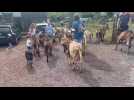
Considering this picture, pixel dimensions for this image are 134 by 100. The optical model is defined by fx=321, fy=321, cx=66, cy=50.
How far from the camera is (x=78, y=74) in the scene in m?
4.12

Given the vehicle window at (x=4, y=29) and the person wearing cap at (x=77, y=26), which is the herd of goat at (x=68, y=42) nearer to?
the person wearing cap at (x=77, y=26)

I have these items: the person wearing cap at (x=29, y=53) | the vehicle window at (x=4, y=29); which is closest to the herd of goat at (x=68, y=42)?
the person wearing cap at (x=29, y=53)

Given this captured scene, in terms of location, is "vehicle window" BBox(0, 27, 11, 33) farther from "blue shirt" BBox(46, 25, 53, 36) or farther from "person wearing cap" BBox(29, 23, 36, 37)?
"blue shirt" BBox(46, 25, 53, 36)

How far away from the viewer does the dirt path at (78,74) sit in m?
4.08

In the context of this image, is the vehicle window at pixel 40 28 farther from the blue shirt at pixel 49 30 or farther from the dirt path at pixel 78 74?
the dirt path at pixel 78 74

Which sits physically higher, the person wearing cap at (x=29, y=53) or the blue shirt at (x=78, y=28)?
the blue shirt at (x=78, y=28)

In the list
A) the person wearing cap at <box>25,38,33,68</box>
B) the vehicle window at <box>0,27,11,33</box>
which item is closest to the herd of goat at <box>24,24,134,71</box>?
the person wearing cap at <box>25,38,33,68</box>

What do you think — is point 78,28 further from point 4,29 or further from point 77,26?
point 4,29

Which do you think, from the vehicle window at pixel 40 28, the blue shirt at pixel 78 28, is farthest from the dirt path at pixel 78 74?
the vehicle window at pixel 40 28

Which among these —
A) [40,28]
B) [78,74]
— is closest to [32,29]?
[40,28]

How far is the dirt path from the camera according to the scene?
13.4 ft

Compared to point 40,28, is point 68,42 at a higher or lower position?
lower

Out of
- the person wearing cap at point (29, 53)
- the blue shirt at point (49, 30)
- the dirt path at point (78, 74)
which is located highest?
the blue shirt at point (49, 30)
